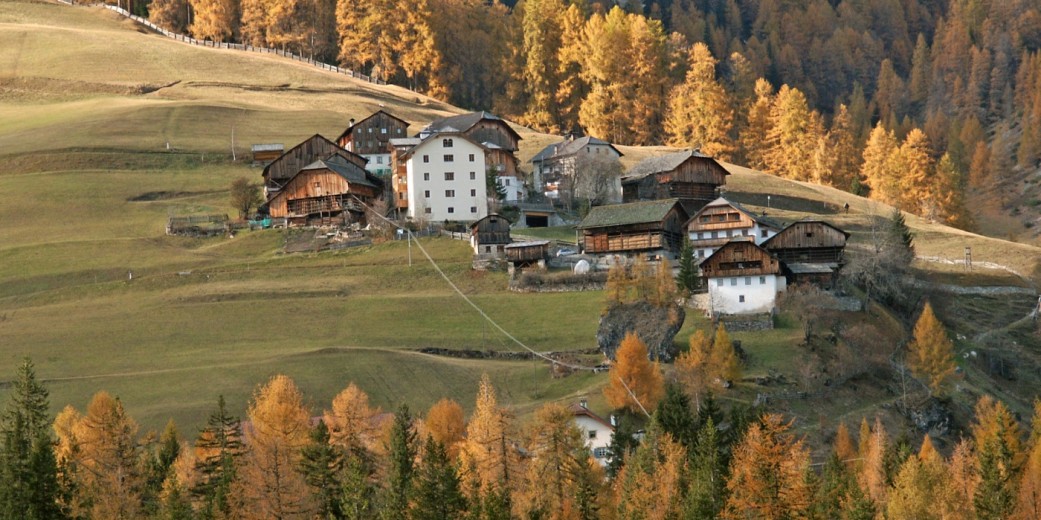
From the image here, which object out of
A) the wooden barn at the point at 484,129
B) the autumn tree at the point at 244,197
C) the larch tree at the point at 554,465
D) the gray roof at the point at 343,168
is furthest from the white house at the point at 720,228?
the larch tree at the point at 554,465

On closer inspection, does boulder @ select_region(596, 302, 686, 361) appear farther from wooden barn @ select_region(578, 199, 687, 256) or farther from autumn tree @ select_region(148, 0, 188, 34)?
autumn tree @ select_region(148, 0, 188, 34)

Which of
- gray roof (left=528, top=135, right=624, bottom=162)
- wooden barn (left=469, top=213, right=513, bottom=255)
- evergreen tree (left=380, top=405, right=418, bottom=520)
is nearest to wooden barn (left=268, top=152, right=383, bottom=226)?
wooden barn (left=469, top=213, right=513, bottom=255)

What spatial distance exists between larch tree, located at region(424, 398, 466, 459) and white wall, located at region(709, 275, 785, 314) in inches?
885

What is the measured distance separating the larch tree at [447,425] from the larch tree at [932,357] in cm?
2688

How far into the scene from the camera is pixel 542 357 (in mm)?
82062

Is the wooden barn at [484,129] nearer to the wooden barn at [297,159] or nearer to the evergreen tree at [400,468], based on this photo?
the wooden barn at [297,159]

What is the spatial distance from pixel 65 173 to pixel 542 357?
2051 inches

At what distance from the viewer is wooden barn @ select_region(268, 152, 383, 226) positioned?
354 ft

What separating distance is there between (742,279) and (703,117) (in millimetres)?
60714

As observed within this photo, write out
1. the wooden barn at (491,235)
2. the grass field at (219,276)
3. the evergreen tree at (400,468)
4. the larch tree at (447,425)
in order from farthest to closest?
the wooden barn at (491,235) → the grass field at (219,276) → the larch tree at (447,425) → the evergreen tree at (400,468)

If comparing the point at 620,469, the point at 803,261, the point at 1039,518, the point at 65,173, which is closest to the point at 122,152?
the point at 65,173

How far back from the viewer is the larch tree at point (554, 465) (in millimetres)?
60906

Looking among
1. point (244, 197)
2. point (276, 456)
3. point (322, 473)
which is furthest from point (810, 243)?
point (276, 456)

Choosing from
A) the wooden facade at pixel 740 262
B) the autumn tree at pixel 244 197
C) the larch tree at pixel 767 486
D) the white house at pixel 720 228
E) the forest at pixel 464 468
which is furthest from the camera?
the autumn tree at pixel 244 197
